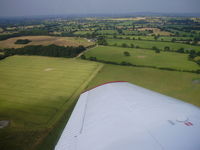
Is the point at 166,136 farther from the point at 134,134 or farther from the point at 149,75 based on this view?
the point at 149,75

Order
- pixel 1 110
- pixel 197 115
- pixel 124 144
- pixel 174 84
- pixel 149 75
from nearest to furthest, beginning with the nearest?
pixel 124 144 < pixel 197 115 < pixel 1 110 < pixel 174 84 < pixel 149 75

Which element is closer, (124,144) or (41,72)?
(124,144)

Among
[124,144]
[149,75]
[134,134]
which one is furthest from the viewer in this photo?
[149,75]

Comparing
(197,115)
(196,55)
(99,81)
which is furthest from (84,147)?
(196,55)

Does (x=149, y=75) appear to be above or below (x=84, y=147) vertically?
below

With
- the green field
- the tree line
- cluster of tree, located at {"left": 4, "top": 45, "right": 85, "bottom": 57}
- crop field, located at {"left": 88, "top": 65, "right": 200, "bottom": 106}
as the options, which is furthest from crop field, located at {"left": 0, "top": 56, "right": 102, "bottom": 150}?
the green field

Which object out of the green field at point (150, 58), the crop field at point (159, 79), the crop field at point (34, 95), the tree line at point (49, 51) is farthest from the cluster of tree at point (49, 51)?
the crop field at point (159, 79)

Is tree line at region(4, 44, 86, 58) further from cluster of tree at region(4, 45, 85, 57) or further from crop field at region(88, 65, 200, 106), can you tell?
crop field at region(88, 65, 200, 106)
